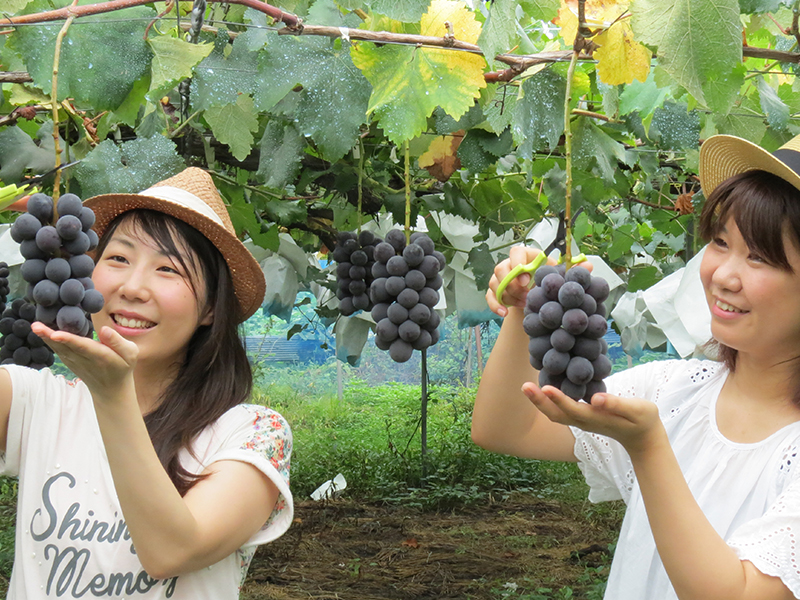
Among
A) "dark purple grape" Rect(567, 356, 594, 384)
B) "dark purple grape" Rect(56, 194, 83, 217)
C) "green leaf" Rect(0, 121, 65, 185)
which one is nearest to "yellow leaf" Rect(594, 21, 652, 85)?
"dark purple grape" Rect(567, 356, 594, 384)

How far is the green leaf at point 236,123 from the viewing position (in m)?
1.76

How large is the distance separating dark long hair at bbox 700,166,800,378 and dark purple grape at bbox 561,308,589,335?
0.41m

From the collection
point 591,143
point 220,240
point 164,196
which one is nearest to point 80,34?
point 164,196

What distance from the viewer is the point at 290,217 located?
99.4 inches

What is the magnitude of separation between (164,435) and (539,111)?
100 centimetres

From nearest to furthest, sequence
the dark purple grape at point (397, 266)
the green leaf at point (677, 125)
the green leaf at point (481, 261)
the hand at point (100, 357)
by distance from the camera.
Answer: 1. the hand at point (100, 357)
2. the dark purple grape at point (397, 266)
3. the green leaf at point (677, 125)
4. the green leaf at point (481, 261)

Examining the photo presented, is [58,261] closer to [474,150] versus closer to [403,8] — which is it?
[403,8]

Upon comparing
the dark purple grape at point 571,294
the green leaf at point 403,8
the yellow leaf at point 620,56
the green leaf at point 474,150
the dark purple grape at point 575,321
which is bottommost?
the dark purple grape at point 575,321

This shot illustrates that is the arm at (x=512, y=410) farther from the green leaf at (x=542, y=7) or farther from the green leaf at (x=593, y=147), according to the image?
the green leaf at (x=593, y=147)

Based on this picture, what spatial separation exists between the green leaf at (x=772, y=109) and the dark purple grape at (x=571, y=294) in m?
1.23

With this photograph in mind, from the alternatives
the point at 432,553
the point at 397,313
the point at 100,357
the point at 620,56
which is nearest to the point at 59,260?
the point at 100,357

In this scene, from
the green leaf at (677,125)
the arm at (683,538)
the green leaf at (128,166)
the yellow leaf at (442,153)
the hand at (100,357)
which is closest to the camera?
the hand at (100,357)

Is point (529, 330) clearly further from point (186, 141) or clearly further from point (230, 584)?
point (186, 141)

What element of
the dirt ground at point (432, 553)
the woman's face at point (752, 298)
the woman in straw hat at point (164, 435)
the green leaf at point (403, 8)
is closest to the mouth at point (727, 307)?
the woman's face at point (752, 298)
